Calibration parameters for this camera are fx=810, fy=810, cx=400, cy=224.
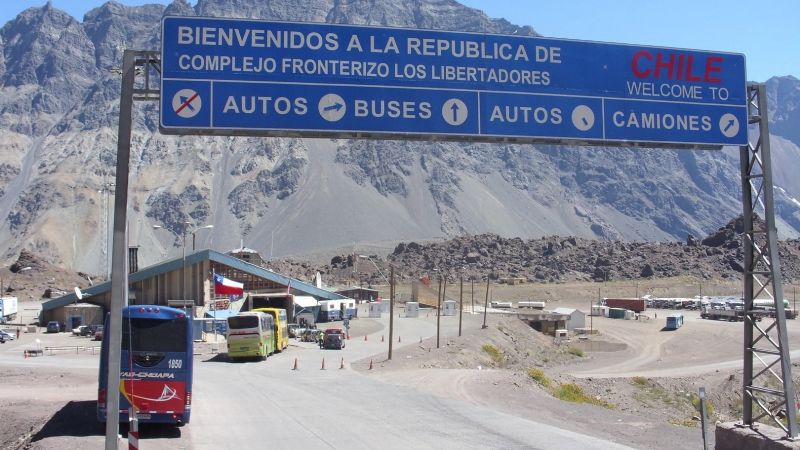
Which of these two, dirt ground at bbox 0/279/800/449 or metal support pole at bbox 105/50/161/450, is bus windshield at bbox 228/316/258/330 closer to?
dirt ground at bbox 0/279/800/449

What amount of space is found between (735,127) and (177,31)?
386 inches

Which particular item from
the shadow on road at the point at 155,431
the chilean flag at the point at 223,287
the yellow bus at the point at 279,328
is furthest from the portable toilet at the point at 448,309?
the shadow on road at the point at 155,431

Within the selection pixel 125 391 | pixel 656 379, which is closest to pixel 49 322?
pixel 656 379

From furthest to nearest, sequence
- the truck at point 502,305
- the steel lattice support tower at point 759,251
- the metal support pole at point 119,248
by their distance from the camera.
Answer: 1. the truck at point 502,305
2. the steel lattice support tower at point 759,251
3. the metal support pole at point 119,248

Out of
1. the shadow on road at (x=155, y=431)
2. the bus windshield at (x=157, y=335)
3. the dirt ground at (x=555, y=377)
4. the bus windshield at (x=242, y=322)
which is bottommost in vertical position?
the dirt ground at (x=555, y=377)

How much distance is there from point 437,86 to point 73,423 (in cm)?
1144

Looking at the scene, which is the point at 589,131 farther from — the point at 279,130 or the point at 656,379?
→ the point at 656,379

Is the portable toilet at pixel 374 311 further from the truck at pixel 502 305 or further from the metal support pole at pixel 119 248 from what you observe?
the metal support pole at pixel 119 248

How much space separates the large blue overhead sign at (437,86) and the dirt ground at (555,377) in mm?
7771

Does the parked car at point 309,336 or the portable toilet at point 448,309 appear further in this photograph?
the portable toilet at point 448,309

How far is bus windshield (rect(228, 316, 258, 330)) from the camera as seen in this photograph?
3894 centimetres

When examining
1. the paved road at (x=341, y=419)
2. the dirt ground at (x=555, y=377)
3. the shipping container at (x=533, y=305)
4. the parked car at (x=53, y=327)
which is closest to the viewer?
the paved road at (x=341, y=419)

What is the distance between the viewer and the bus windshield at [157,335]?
16.8 meters

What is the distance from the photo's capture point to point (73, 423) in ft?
59.4
